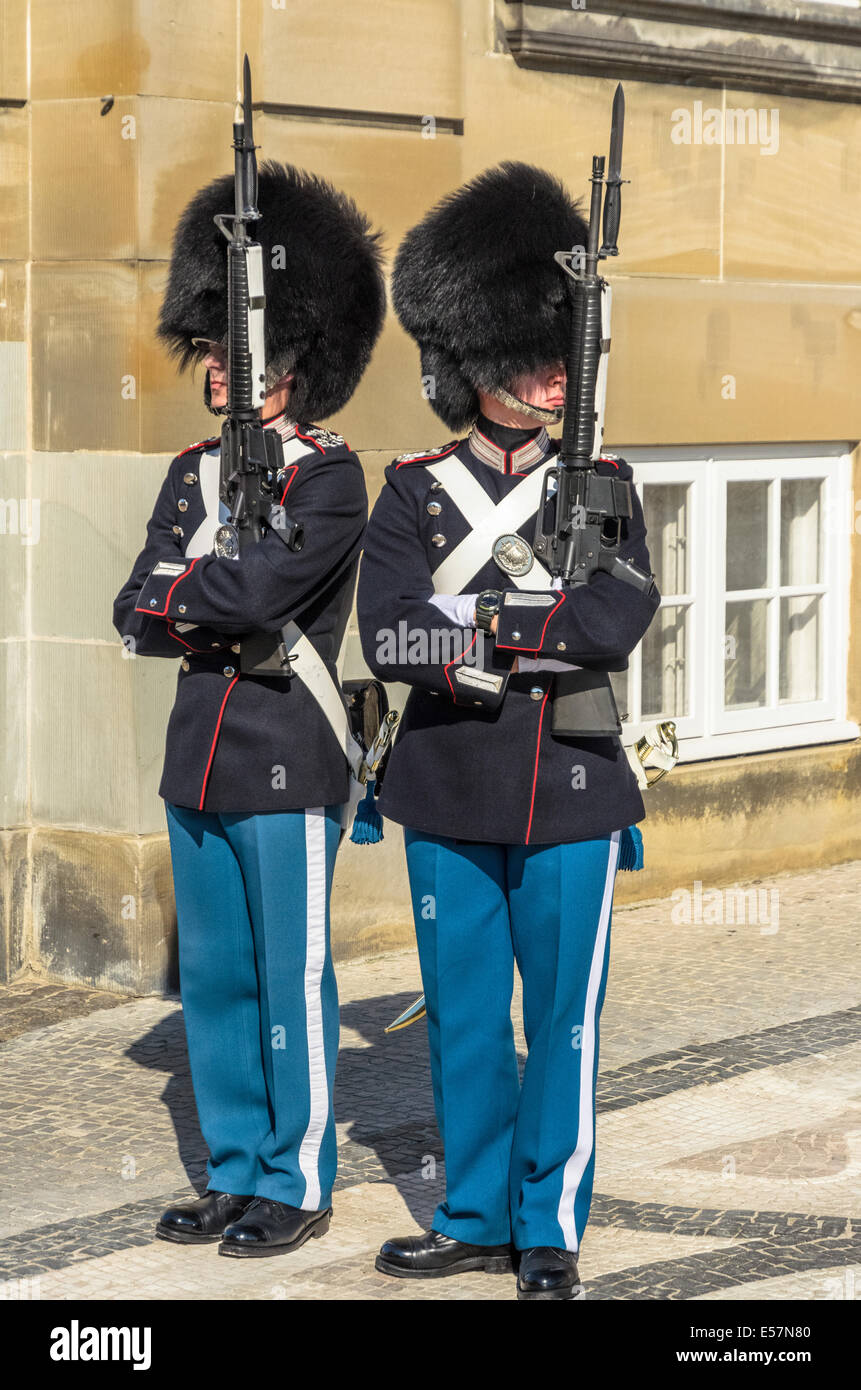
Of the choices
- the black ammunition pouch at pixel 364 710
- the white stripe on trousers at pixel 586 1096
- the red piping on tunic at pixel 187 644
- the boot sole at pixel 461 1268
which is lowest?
the boot sole at pixel 461 1268

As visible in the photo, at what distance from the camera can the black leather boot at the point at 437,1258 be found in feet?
13.8

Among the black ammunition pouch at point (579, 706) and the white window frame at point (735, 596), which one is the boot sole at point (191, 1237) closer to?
the black ammunition pouch at point (579, 706)

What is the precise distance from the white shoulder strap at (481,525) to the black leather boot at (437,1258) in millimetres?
1348

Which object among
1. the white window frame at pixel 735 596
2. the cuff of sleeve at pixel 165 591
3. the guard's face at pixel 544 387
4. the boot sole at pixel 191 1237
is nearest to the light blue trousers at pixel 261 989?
the boot sole at pixel 191 1237

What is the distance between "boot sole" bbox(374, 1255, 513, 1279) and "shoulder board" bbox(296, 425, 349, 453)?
171cm

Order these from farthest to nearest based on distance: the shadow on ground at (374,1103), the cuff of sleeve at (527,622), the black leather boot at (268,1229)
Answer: the shadow on ground at (374,1103) < the black leather boot at (268,1229) < the cuff of sleeve at (527,622)

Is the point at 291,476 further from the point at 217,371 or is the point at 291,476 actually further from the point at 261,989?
the point at 261,989

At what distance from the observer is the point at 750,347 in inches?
312

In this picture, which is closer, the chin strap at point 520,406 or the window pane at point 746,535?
the chin strap at point 520,406

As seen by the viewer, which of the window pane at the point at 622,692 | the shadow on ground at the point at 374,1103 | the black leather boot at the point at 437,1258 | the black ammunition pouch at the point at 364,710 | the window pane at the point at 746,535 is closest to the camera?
the black leather boot at the point at 437,1258

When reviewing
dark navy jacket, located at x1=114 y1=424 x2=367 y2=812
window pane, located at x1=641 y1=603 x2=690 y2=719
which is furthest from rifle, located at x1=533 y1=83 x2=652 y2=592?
window pane, located at x1=641 y1=603 x2=690 y2=719

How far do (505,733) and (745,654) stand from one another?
427 centimetres

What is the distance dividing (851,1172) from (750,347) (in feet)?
12.9
